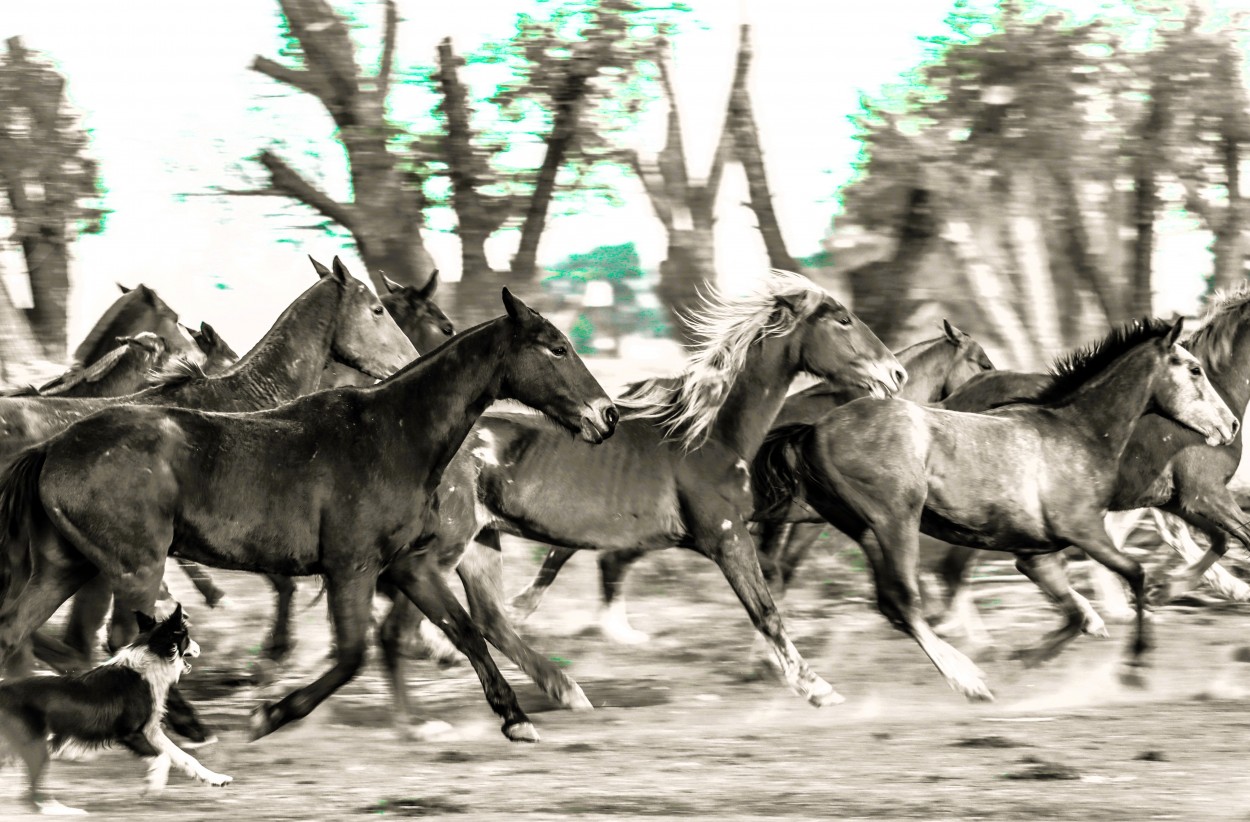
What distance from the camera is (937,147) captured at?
13438 mm

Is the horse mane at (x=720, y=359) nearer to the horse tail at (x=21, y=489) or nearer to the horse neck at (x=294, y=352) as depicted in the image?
the horse neck at (x=294, y=352)

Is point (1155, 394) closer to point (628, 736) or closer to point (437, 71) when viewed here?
point (628, 736)

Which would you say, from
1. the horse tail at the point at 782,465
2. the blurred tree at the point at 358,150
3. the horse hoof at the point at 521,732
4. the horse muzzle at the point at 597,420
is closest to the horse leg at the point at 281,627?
the horse hoof at the point at 521,732

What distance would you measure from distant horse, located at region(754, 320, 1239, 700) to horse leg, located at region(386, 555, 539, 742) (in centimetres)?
202

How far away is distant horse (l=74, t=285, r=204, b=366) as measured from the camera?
9484 millimetres

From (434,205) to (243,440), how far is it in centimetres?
813

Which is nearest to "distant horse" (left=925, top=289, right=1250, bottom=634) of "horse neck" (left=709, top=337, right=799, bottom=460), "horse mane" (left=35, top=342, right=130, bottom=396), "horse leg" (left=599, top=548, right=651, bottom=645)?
"horse leg" (left=599, top=548, right=651, bottom=645)

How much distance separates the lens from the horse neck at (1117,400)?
8.43 metres

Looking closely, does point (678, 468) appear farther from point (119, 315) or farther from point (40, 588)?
point (119, 315)

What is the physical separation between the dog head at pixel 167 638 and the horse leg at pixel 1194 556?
269 inches

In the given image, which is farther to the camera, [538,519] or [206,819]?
[538,519]

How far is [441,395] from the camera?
21.7 ft

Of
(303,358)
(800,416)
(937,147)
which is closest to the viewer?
(303,358)

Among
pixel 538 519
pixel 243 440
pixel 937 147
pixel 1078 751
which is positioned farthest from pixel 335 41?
pixel 1078 751
